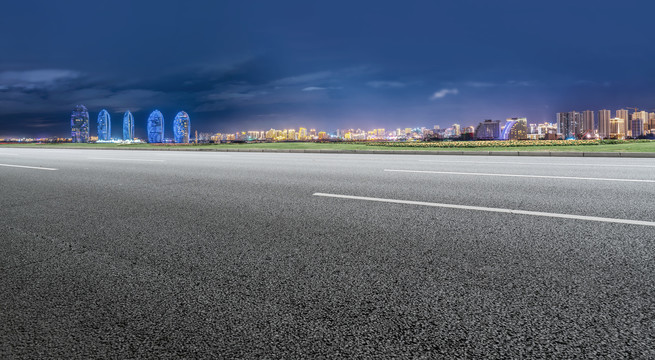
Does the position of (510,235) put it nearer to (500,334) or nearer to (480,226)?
(480,226)

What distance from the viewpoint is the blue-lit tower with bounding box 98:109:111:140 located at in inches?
3410

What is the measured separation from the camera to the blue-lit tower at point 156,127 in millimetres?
96062

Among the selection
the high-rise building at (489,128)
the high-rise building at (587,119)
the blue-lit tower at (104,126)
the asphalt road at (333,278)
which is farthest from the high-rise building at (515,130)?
the blue-lit tower at (104,126)

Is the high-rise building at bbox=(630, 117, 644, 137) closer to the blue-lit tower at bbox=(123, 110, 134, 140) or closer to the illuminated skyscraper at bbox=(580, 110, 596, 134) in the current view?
the illuminated skyscraper at bbox=(580, 110, 596, 134)

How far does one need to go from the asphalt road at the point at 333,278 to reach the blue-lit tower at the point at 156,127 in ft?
325

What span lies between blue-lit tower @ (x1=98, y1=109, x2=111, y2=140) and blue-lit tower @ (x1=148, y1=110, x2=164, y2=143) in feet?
29.5

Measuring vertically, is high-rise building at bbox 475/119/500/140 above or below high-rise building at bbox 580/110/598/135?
below

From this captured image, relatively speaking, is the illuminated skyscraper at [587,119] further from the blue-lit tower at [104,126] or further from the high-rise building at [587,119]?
the blue-lit tower at [104,126]

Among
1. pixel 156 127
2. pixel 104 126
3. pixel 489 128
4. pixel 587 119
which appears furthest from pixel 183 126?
pixel 587 119

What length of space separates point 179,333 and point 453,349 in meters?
1.41

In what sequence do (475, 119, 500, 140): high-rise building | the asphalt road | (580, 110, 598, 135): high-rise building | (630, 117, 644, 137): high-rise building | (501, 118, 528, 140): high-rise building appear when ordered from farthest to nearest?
→ (580, 110, 598, 135): high-rise building, (630, 117, 644, 137): high-rise building, (475, 119, 500, 140): high-rise building, (501, 118, 528, 140): high-rise building, the asphalt road

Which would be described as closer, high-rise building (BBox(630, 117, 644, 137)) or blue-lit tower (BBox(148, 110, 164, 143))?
high-rise building (BBox(630, 117, 644, 137))

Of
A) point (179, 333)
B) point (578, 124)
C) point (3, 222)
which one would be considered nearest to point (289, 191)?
point (3, 222)

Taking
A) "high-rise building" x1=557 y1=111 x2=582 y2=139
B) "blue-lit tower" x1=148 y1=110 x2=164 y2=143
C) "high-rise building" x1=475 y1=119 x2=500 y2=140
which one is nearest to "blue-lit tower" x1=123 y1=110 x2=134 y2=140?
"blue-lit tower" x1=148 y1=110 x2=164 y2=143
